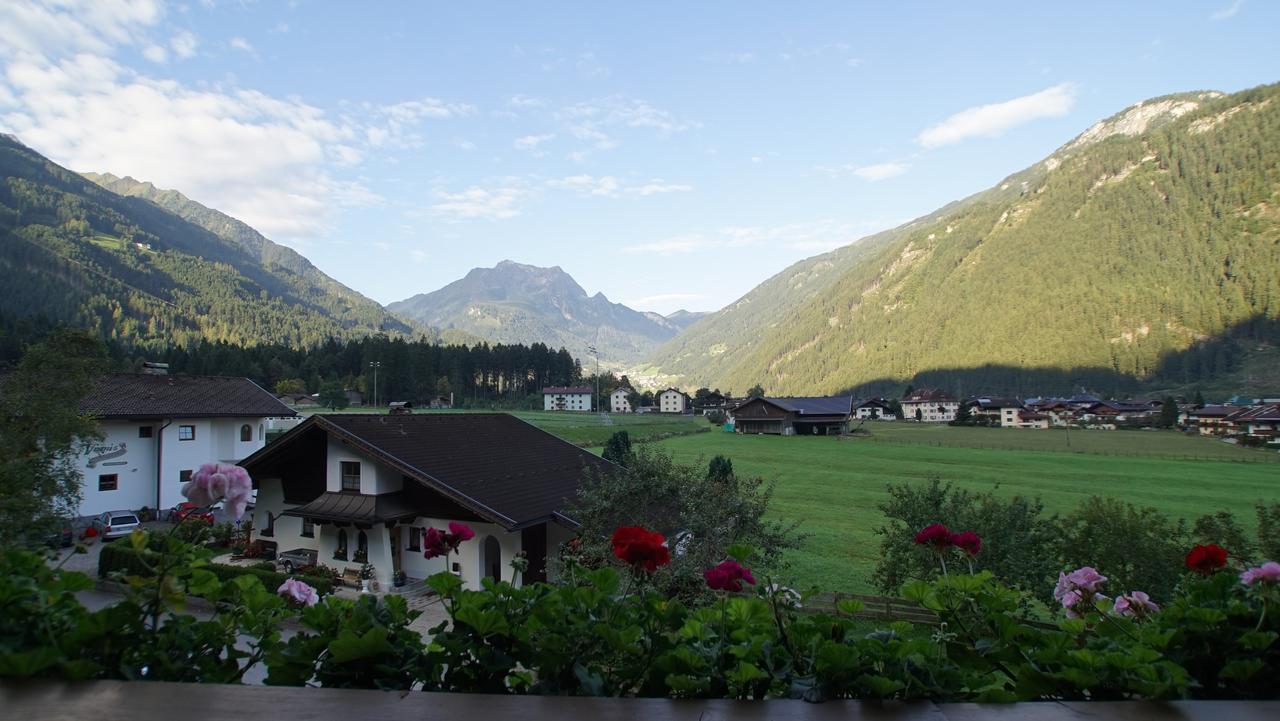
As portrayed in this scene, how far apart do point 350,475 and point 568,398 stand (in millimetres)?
121548

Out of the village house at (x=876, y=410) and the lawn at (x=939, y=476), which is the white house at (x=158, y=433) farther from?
the village house at (x=876, y=410)

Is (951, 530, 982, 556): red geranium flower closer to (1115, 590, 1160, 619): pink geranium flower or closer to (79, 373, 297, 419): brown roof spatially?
(1115, 590, 1160, 619): pink geranium flower

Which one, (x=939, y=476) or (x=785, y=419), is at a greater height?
(x=939, y=476)

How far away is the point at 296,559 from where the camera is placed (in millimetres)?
18219

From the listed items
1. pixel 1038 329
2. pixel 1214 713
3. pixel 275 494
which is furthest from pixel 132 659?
pixel 1038 329

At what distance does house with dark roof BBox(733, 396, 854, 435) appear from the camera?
9175 cm

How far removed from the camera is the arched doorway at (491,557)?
54.0 feet

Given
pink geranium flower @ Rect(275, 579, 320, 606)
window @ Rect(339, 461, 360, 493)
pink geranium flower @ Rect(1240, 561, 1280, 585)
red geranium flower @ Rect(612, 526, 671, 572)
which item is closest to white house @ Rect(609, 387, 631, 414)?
window @ Rect(339, 461, 360, 493)

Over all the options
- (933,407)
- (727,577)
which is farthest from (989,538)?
(933,407)

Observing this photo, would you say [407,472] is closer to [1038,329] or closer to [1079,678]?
[1079,678]

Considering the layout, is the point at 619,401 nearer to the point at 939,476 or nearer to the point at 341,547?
the point at 939,476

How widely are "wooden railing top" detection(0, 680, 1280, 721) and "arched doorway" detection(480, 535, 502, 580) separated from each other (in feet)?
49.8

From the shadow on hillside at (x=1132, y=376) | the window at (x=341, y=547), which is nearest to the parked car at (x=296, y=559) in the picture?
the window at (x=341, y=547)

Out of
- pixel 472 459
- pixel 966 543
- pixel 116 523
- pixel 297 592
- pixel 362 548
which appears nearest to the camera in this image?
pixel 297 592
